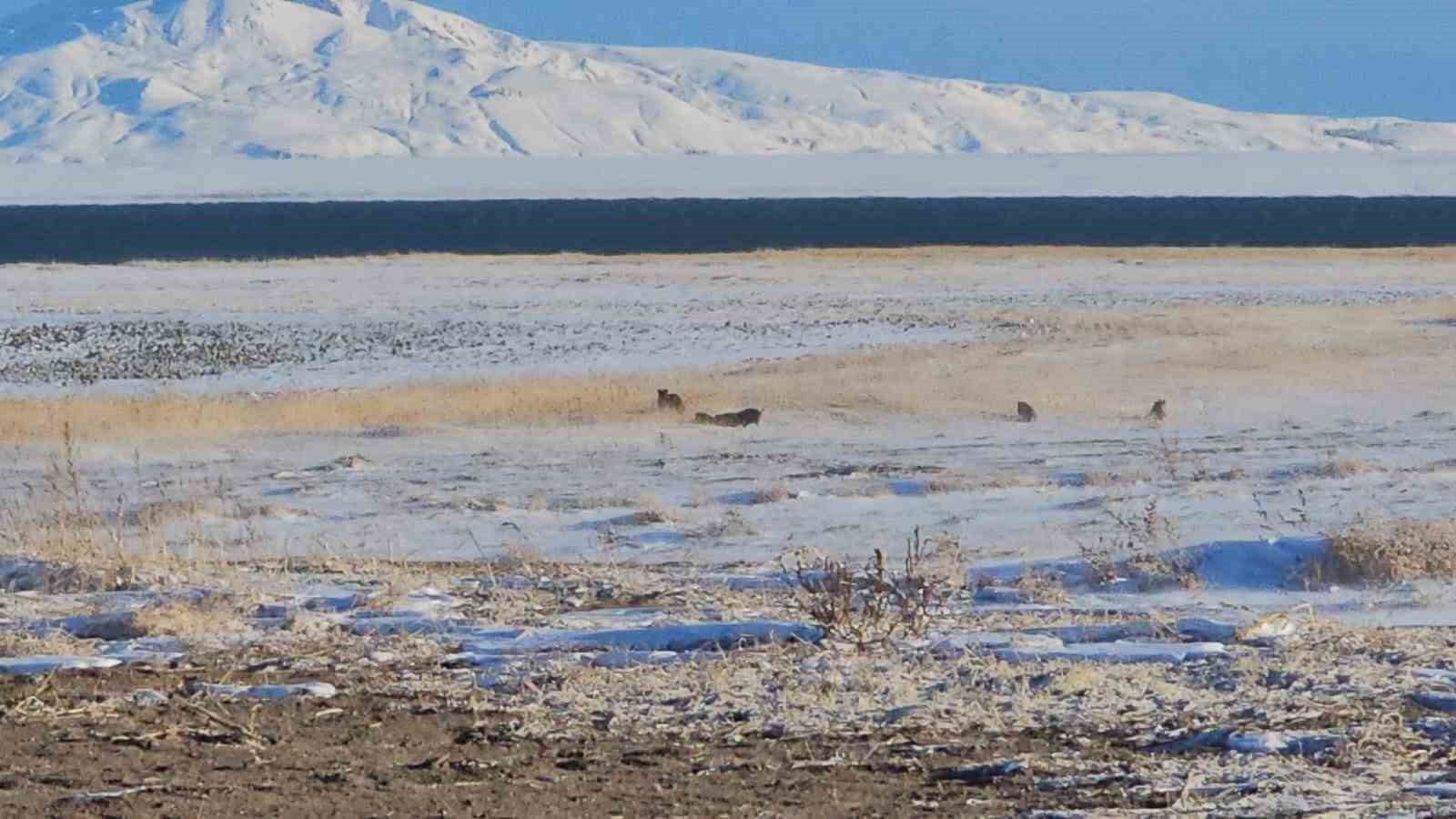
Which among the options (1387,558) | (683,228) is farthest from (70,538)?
(683,228)

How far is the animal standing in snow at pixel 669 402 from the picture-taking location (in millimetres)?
18828

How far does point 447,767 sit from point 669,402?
12868 millimetres

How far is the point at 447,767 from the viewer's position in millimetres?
6145

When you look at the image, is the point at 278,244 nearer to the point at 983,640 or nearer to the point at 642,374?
the point at 642,374

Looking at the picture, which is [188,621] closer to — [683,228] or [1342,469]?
[1342,469]

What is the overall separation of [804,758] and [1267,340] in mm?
20400

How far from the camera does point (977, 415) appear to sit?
18.5 metres

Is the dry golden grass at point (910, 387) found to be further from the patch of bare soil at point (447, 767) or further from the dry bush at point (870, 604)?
the patch of bare soil at point (447, 767)

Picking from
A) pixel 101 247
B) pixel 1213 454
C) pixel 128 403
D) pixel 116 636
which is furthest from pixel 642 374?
pixel 101 247

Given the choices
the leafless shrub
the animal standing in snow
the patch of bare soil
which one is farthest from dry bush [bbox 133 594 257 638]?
the animal standing in snow

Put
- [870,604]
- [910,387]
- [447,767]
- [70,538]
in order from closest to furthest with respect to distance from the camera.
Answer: [447,767] → [870,604] → [70,538] → [910,387]

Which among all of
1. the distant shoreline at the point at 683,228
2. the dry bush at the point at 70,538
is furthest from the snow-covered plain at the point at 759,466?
the distant shoreline at the point at 683,228

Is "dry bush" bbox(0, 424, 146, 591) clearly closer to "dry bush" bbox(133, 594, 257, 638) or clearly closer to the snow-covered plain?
the snow-covered plain

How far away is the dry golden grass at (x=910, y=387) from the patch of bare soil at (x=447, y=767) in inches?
431
